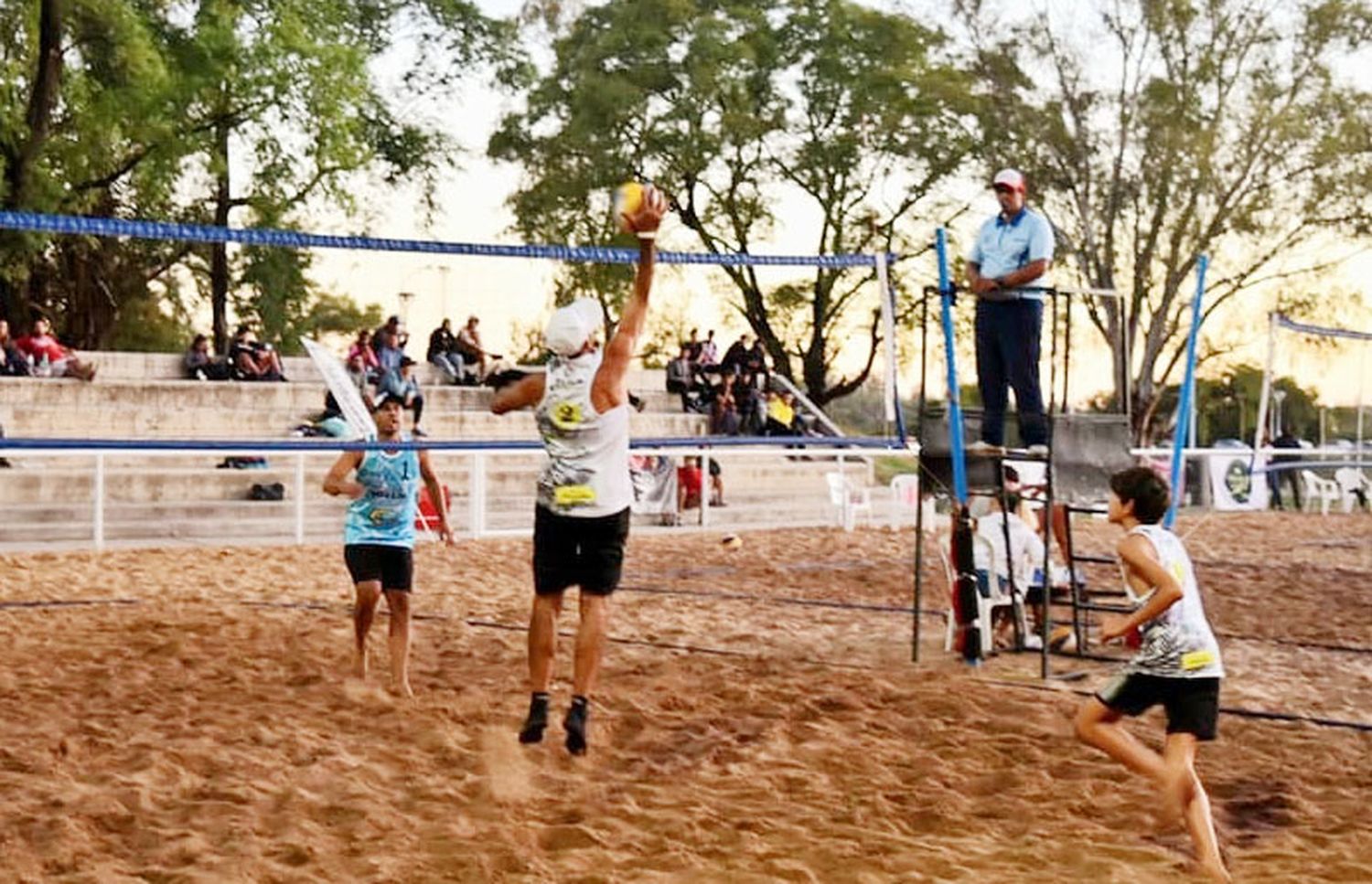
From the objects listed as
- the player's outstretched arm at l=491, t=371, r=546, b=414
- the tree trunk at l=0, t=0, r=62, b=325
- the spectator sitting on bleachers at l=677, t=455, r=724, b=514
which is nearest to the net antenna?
the player's outstretched arm at l=491, t=371, r=546, b=414

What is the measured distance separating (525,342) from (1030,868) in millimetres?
36375

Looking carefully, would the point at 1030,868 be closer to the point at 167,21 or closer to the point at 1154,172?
the point at 167,21

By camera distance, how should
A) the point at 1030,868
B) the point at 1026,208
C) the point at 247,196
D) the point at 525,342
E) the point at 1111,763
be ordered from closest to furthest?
the point at 1030,868 → the point at 1111,763 → the point at 1026,208 → the point at 247,196 → the point at 525,342

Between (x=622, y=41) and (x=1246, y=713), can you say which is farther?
(x=622, y=41)

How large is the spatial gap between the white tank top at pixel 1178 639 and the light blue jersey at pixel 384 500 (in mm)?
3681

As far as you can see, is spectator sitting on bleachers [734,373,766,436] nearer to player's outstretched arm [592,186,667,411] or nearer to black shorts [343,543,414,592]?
black shorts [343,543,414,592]

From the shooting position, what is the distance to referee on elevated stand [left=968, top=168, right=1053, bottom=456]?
27.5ft

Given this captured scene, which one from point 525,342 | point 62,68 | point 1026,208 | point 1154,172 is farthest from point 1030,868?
point 525,342

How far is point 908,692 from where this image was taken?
7.64m

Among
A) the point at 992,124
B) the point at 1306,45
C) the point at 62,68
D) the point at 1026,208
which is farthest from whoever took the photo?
the point at 992,124

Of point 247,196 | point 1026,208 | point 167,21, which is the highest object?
point 167,21

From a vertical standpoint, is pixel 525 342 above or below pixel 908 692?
above

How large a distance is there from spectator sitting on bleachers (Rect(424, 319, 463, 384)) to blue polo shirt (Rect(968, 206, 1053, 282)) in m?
17.8

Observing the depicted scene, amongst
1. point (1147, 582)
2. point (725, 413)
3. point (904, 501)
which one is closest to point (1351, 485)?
point (904, 501)
